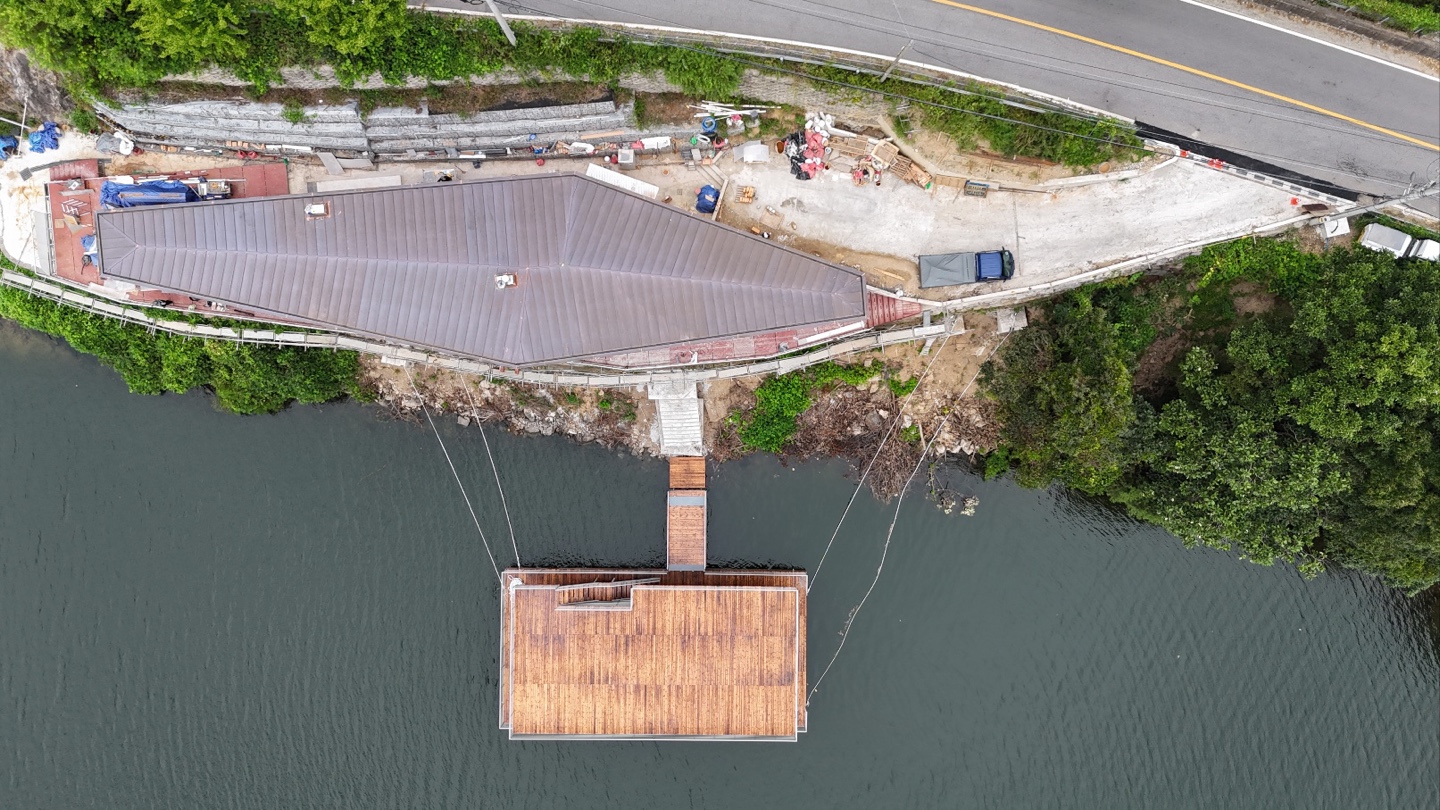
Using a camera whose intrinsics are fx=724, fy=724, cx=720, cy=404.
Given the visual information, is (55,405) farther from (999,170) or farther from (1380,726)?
(1380,726)

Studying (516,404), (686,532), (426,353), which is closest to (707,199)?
(516,404)

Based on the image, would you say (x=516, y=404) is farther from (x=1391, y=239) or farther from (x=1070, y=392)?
(x=1391, y=239)

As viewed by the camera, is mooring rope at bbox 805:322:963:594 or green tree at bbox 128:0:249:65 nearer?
green tree at bbox 128:0:249:65

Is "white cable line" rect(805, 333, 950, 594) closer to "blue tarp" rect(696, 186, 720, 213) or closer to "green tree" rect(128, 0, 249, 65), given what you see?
"blue tarp" rect(696, 186, 720, 213)

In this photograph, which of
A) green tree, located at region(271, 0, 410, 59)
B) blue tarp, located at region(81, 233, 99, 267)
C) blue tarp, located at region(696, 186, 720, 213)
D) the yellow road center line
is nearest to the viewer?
green tree, located at region(271, 0, 410, 59)

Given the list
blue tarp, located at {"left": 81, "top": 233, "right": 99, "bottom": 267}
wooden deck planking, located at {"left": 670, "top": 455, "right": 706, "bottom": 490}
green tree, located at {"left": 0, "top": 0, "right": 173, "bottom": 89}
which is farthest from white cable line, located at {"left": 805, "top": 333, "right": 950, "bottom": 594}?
blue tarp, located at {"left": 81, "top": 233, "right": 99, "bottom": 267}

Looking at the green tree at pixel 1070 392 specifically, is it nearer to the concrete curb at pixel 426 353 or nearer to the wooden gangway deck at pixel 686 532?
the concrete curb at pixel 426 353
